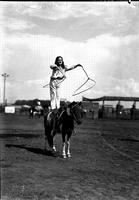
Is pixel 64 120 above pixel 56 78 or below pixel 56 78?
below

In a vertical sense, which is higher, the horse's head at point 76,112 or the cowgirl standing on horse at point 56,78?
the cowgirl standing on horse at point 56,78

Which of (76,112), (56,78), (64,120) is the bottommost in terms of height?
(64,120)

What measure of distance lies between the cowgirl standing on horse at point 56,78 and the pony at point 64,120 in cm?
36

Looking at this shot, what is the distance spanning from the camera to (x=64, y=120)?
9805 millimetres

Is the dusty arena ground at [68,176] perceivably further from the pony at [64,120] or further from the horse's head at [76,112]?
the horse's head at [76,112]

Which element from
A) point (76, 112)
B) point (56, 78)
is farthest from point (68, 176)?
point (56, 78)

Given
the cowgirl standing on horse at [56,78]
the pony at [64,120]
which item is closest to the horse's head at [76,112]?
the pony at [64,120]

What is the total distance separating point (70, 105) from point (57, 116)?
671 millimetres

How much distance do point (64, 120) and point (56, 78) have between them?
1.47 metres

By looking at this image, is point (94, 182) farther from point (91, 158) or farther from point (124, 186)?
point (91, 158)

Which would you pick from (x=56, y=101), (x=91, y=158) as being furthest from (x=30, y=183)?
(x=56, y=101)

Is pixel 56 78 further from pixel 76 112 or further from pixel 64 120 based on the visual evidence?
pixel 76 112

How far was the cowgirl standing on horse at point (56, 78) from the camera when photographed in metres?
10.4

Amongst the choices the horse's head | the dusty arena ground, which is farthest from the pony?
the dusty arena ground
